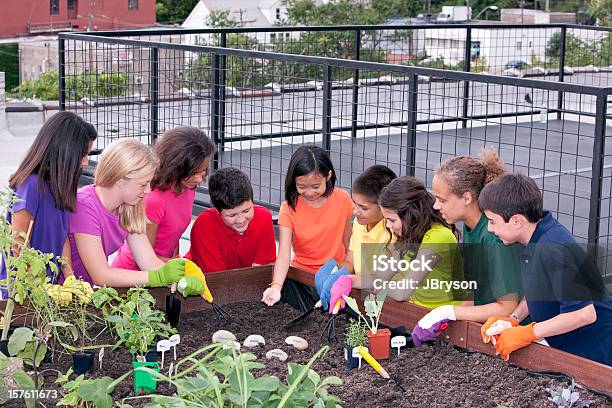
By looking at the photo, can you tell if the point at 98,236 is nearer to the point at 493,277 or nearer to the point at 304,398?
the point at 493,277

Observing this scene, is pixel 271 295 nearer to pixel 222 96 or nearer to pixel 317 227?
pixel 317 227

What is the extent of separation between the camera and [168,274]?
2.89 metres

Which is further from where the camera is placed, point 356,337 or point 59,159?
point 59,159

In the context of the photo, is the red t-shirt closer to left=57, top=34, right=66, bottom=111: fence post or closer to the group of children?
the group of children

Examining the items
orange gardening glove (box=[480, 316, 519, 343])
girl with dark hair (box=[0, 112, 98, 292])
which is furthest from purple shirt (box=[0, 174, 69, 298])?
orange gardening glove (box=[480, 316, 519, 343])

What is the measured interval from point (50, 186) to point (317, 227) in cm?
101

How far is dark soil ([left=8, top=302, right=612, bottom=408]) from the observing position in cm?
216

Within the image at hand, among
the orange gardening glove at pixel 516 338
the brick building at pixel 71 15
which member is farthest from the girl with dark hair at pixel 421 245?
the brick building at pixel 71 15

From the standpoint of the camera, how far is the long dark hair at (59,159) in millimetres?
2967

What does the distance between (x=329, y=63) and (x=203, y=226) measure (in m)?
1.09

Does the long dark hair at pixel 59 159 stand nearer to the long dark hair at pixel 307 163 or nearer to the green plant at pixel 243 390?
the long dark hair at pixel 307 163

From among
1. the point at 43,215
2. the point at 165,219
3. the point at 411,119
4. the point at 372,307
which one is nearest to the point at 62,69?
the point at 165,219

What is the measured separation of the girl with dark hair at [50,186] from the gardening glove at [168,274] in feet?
0.91

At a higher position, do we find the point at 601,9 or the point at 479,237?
the point at 601,9
